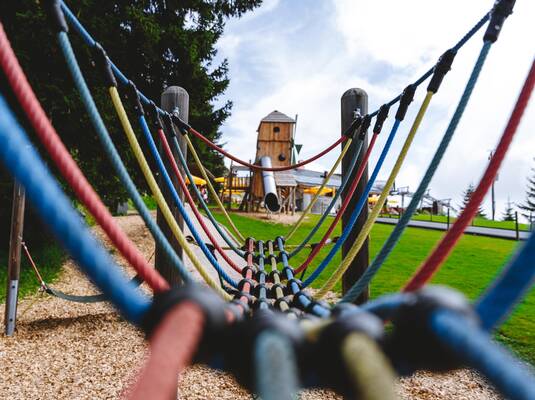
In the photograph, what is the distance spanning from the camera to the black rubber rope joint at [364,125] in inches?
76.7

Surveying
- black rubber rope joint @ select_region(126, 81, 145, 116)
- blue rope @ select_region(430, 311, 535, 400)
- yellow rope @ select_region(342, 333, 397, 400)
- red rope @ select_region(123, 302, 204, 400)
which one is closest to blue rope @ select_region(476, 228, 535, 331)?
blue rope @ select_region(430, 311, 535, 400)

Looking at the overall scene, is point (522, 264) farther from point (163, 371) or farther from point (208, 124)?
point (208, 124)

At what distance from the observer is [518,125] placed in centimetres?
70

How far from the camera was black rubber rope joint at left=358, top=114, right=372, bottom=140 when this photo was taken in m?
1.95

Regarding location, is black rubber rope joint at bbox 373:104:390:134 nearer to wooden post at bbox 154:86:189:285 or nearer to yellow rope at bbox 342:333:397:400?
wooden post at bbox 154:86:189:285

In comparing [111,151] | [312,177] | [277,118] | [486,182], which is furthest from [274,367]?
[312,177]

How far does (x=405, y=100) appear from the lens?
1.64 meters

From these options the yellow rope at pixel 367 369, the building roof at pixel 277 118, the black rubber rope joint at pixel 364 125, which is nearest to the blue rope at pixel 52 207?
the yellow rope at pixel 367 369

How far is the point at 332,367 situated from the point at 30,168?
432mm

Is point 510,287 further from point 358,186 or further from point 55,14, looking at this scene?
point 358,186

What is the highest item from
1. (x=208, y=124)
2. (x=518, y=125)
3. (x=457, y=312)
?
(x=208, y=124)

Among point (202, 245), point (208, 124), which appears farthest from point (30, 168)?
point (208, 124)

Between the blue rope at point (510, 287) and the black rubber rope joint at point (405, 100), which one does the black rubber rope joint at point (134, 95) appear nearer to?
the black rubber rope joint at point (405, 100)

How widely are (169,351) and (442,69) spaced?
1.43 metres
